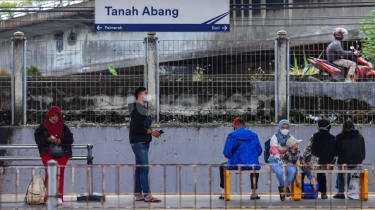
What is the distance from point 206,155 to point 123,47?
2.85 m

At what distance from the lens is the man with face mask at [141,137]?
13195 millimetres

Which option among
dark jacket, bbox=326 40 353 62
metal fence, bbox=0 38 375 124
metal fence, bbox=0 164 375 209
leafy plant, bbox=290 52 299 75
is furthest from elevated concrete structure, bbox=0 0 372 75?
metal fence, bbox=0 164 375 209

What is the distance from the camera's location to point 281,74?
1727 cm

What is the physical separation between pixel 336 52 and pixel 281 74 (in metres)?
2.13

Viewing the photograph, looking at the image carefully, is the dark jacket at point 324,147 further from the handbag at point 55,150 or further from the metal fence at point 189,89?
the handbag at point 55,150

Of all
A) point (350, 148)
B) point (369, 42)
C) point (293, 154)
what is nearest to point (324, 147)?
point (350, 148)

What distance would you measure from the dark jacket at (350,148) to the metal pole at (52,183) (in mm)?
5811

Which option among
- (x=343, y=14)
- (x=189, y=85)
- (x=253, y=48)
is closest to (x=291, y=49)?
(x=253, y=48)

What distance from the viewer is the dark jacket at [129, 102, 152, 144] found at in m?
13.2

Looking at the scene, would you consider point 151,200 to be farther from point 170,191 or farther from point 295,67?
point 295,67

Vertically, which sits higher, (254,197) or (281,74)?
(281,74)

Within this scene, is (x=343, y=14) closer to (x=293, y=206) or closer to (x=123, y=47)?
(x=123, y=47)

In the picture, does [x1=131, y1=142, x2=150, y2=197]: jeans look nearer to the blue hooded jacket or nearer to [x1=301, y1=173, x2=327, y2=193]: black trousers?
the blue hooded jacket

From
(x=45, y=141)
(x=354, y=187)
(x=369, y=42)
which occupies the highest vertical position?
(x=369, y=42)
